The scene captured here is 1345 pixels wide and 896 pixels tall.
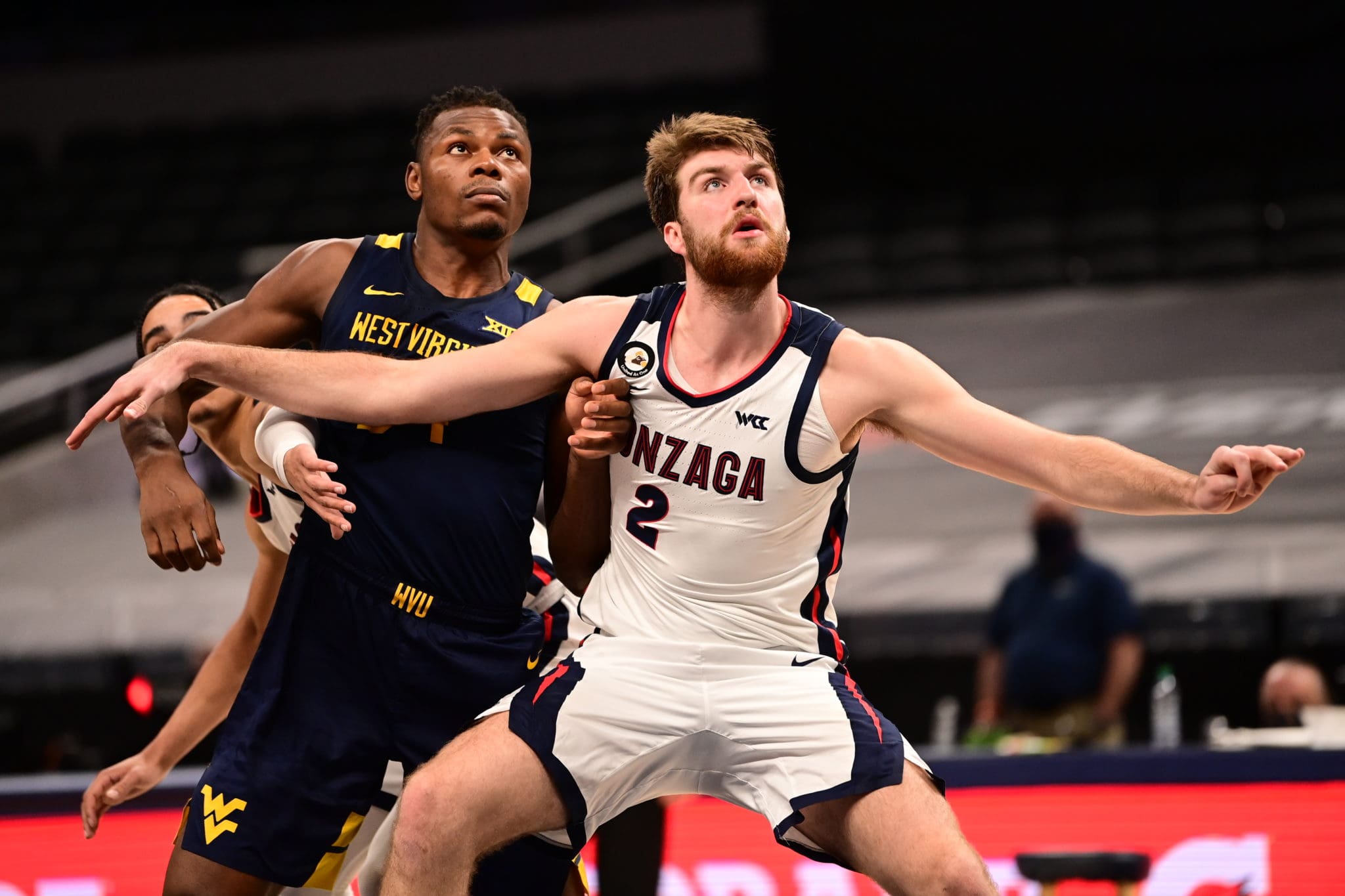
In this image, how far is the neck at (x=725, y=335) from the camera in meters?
3.31

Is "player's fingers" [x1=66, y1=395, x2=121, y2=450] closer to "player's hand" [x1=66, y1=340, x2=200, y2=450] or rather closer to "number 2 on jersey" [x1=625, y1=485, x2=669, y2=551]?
"player's hand" [x1=66, y1=340, x2=200, y2=450]

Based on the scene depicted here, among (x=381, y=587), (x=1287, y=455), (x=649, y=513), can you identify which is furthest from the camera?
(x=381, y=587)

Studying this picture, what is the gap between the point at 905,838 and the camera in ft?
9.71

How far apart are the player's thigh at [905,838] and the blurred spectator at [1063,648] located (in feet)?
11.2

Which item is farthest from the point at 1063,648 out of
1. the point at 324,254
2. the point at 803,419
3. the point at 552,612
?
the point at 324,254

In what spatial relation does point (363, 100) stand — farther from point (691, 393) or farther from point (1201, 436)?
point (691, 393)

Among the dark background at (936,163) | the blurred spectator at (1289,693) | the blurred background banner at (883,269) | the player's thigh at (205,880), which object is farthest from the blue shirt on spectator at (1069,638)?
the dark background at (936,163)

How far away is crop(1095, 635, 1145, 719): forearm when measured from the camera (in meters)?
6.33

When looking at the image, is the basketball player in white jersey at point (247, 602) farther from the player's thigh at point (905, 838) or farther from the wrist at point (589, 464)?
the player's thigh at point (905, 838)

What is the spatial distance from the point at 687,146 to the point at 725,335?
1.60 feet

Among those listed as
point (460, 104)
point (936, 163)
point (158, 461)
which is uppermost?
point (936, 163)

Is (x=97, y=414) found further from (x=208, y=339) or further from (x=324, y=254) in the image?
(x=324, y=254)

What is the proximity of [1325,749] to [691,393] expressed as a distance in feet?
7.88

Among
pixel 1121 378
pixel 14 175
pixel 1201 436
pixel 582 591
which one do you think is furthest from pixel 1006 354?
pixel 14 175
